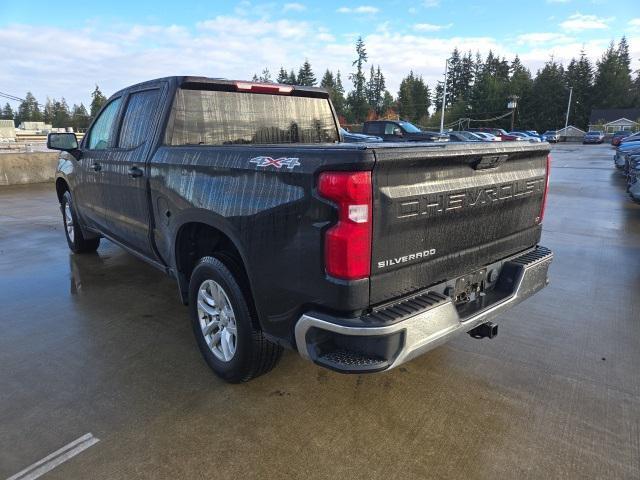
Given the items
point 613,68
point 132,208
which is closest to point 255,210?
point 132,208

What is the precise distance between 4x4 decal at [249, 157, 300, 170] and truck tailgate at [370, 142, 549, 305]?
1.37ft

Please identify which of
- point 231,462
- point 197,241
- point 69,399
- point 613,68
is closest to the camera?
point 231,462

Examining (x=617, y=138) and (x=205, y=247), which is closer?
(x=205, y=247)

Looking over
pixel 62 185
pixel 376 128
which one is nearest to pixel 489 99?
pixel 376 128

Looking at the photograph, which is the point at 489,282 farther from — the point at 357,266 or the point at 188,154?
the point at 188,154

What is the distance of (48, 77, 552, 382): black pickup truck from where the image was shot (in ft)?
7.25

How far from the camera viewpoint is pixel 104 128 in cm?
477

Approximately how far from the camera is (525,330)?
3912 millimetres

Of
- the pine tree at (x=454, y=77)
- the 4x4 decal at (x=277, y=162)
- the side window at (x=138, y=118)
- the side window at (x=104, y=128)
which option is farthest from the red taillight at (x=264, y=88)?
the pine tree at (x=454, y=77)

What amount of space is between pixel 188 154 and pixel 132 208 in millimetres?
1254

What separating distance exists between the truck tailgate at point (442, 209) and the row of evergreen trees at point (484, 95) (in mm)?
82538

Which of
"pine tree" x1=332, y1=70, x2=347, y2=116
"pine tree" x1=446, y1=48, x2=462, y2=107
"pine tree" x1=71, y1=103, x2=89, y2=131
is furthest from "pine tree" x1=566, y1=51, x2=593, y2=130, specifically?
"pine tree" x1=71, y1=103, x2=89, y2=131

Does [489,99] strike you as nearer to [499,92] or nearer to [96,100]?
[499,92]

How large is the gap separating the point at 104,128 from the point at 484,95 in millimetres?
101057
